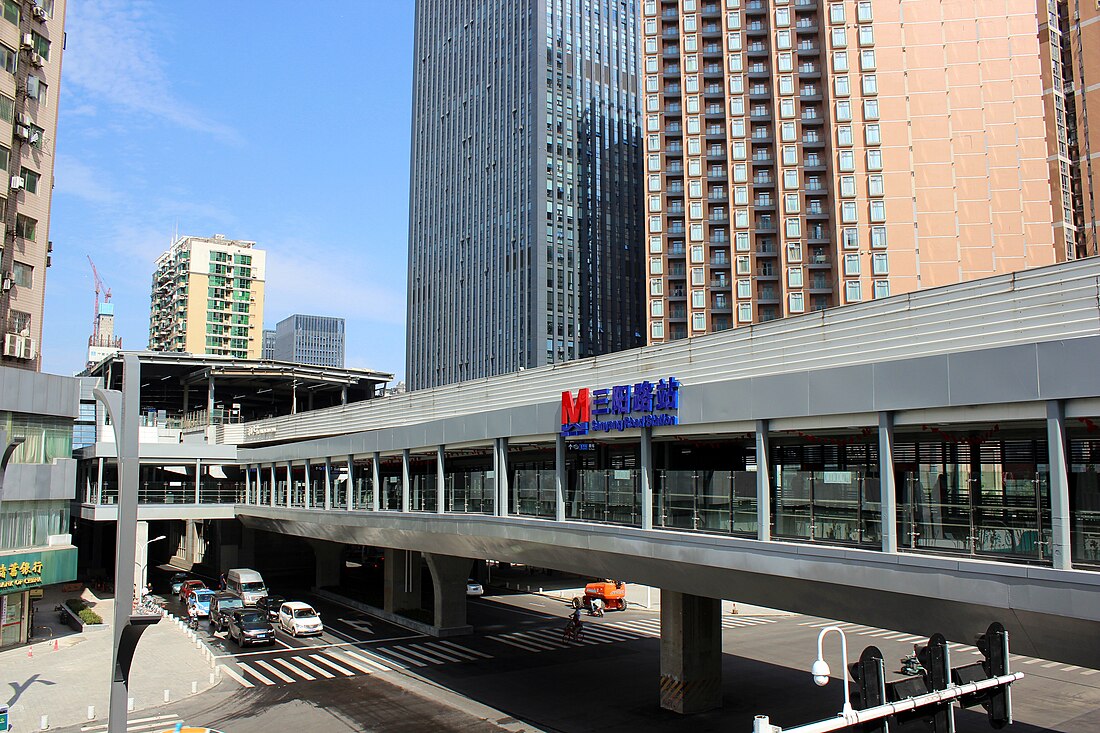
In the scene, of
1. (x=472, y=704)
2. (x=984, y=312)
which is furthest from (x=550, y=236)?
(x=984, y=312)

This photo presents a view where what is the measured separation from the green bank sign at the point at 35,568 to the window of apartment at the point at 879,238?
66993 mm

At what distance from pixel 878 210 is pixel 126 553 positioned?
75.7 metres

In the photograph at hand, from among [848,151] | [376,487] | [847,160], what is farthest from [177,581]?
[848,151]

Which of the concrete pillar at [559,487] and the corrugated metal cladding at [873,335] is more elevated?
the corrugated metal cladding at [873,335]

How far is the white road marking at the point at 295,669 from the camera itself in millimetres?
35759

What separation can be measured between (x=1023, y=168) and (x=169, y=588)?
78.4 meters

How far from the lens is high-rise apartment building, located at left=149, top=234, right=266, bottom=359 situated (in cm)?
15850

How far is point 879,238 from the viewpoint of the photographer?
78.4m

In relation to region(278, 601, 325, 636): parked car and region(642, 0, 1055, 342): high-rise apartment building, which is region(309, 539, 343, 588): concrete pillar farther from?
region(642, 0, 1055, 342): high-rise apartment building

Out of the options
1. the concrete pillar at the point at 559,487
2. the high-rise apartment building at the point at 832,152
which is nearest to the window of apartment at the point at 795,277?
the high-rise apartment building at the point at 832,152

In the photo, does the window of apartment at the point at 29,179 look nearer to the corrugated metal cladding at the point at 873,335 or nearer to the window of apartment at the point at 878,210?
the corrugated metal cladding at the point at 873,335

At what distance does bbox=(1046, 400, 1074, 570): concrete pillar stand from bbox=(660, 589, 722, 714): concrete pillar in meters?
16.7

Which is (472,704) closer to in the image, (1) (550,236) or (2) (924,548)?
(2) (924,548)

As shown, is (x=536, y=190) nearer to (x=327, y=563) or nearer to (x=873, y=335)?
(x=327, y=563)
